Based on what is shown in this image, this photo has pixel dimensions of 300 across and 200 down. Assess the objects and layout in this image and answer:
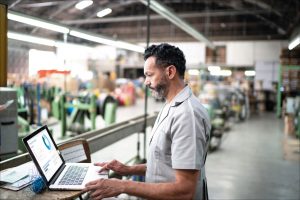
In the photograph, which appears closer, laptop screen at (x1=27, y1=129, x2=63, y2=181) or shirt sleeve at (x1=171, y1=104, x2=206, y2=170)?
shirt sleeve at (x1=171, y1=104, x2=206, y2=170)

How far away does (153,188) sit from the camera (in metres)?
1.59

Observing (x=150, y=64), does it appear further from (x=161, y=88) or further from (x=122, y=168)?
(x=122, y=168)

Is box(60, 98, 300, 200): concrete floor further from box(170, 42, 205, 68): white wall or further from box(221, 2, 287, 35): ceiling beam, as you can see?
box(170, 42, 205, 68): white wall

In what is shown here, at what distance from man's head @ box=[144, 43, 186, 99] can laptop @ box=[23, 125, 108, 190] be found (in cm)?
62

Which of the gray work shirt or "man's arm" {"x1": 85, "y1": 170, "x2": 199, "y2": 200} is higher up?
the gray work shirt

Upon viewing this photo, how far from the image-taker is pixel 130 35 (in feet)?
57.1

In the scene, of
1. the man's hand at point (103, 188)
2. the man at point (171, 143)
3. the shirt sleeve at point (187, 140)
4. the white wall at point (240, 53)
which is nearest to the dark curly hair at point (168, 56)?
the man at point (171, 143)

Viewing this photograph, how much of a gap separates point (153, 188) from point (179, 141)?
0.27 meters

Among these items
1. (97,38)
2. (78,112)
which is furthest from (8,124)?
(78,112)

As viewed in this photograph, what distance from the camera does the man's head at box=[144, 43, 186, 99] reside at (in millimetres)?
1730

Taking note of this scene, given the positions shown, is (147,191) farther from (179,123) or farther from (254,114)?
(254,114)

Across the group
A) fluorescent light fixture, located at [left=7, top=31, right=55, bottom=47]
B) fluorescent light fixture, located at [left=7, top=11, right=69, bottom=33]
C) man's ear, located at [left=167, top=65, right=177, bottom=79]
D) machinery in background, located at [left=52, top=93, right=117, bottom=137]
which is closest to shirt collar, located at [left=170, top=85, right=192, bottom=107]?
man's ear, located at [left=167, top=65, right=177, bottom=79]

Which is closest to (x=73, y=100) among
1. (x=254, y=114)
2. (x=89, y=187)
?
(x=89, y=187)

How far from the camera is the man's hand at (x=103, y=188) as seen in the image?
157 centimetres
